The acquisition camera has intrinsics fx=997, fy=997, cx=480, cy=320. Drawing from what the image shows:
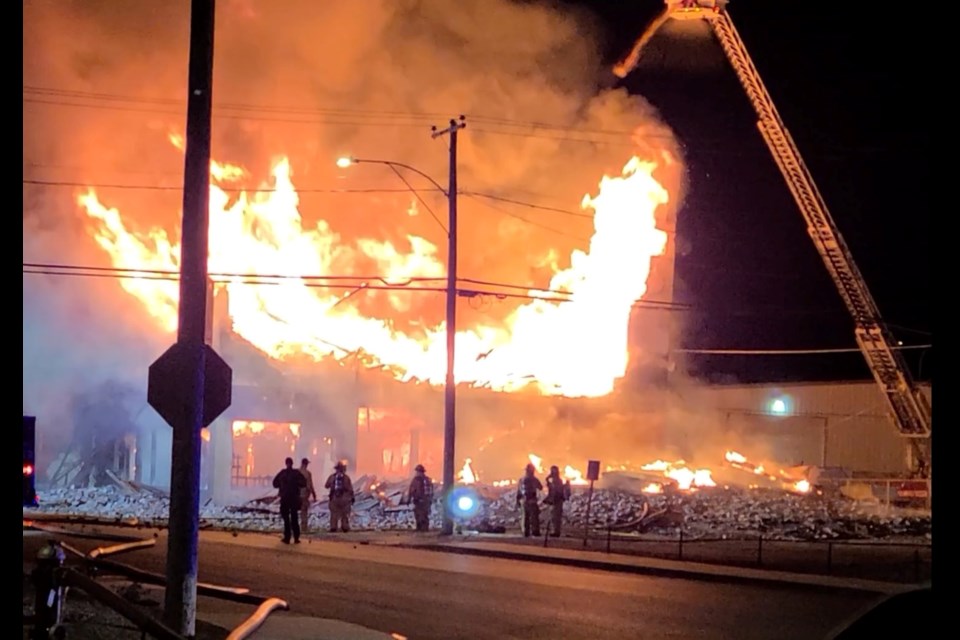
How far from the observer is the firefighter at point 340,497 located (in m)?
21.1

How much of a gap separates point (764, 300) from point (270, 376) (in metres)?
28.8

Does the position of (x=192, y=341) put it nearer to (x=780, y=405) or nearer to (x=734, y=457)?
(x=734, y=457)

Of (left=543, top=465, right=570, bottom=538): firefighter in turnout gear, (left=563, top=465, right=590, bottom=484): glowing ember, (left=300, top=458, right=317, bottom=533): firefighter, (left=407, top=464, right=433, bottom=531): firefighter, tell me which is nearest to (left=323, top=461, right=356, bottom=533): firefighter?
(left=300, top=458, right=317, bottom=533): firefighter

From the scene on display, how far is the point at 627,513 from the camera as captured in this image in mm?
24281

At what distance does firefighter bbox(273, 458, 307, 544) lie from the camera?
59.4ft

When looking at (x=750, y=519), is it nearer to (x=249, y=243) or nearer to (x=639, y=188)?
(x=639, y=188)

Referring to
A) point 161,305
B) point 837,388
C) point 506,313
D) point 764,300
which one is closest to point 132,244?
point 161,305

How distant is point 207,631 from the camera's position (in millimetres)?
9047

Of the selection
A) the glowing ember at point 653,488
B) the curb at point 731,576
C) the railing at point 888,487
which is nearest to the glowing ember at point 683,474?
the glowing ember at point 653,488

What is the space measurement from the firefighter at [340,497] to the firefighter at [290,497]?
2767 mm

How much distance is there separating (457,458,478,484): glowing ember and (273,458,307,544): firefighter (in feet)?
42.9

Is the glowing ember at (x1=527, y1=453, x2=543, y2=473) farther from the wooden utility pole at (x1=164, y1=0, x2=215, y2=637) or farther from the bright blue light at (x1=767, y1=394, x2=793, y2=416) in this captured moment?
the wooden utility pole at (x1=164, y1=0, x2=215, y2=637)

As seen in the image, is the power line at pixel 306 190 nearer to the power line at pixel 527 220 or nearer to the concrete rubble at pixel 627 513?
the power line at pixel 527 220

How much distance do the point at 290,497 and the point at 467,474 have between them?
14.5 metres
